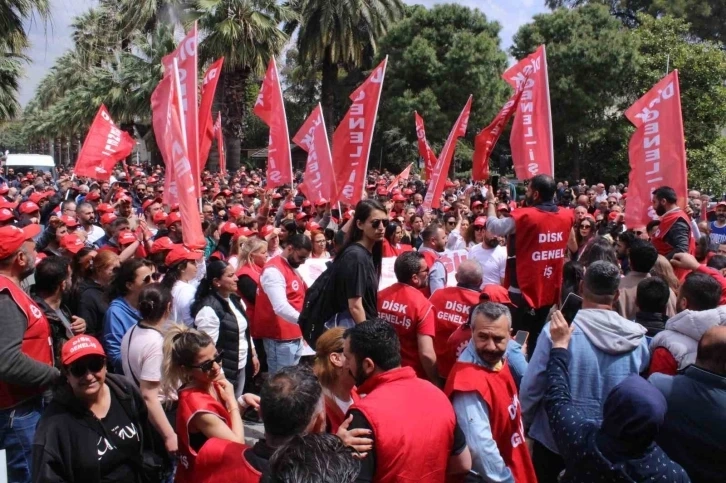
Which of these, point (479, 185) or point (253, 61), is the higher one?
point (253, 61)

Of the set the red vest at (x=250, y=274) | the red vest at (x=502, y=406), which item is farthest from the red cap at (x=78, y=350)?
A: the red vest at (x=250, y=274)

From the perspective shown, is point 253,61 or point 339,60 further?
point 339,60

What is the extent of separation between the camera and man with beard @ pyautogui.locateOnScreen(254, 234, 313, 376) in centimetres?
580

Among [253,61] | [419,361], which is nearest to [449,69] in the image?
[253,61]

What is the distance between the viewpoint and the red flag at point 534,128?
8484 mm

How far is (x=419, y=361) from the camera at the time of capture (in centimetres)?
441

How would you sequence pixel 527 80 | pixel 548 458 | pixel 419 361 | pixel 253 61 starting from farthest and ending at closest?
pixel 253 61 < pixel 527 80 < pixel 419 361 < pixel 548 458

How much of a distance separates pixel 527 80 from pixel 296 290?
182 inches

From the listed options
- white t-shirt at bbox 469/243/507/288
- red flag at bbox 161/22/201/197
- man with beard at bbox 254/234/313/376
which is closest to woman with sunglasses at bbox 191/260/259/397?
man with beard at bbox 254/234/313/376

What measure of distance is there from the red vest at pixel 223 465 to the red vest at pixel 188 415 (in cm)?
24

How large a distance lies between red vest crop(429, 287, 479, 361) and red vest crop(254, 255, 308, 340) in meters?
1.52

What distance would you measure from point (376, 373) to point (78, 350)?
1282mm

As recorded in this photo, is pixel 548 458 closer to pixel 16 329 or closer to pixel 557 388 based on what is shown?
pixel 557 388

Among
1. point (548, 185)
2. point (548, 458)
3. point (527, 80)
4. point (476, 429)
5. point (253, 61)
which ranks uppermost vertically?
point (253, 61)
